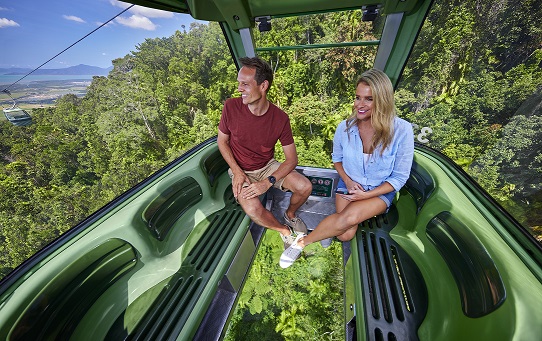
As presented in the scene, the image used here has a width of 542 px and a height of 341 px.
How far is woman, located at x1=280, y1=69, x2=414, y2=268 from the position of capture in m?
1.48

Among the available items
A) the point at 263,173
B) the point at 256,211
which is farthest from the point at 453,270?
the point at 263,173

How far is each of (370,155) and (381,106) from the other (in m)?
0.33

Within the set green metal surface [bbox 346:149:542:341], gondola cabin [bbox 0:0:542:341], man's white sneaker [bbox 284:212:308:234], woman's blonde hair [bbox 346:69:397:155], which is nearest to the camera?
green metal surface [bbox 346:149:542:341]

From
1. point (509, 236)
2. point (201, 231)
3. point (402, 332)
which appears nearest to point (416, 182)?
point (509, 236)

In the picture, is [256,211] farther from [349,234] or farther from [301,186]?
[349,234]

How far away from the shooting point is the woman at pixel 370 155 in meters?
1.48

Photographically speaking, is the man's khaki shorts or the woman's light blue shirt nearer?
the woman's light blue shirt

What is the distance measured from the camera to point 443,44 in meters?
8.92

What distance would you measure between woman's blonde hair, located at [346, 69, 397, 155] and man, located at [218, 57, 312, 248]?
0.62 m

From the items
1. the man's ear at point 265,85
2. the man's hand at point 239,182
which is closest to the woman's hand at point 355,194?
the man's hand at point 239,182

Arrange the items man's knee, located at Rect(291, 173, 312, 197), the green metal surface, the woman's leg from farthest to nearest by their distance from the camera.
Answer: man's knee, located at Rect(291, 173, 312, 197)
the woman's leg
the green metal surface

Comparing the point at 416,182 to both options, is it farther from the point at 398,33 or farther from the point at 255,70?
the point at 255,70

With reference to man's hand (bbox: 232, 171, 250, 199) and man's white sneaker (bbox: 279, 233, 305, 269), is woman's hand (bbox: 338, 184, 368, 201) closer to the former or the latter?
man's white sneaker (bbox: 279, 233, 305, 269)

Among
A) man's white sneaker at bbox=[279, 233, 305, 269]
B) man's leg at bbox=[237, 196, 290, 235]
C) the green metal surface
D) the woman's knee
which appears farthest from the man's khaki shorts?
the green metal surface
